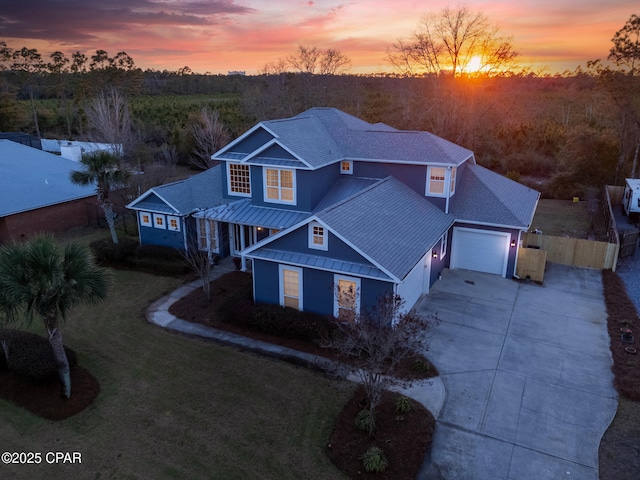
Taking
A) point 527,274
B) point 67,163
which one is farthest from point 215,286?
point 67,163

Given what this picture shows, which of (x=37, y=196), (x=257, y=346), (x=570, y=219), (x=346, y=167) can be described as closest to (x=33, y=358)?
(x=257, y=346)

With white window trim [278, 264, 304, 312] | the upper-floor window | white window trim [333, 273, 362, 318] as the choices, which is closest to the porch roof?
white window trim [278, 264, 304, 312]

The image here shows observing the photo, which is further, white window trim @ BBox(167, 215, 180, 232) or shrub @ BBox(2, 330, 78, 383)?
white window trim @ BBox(167, 215, 180, 232)

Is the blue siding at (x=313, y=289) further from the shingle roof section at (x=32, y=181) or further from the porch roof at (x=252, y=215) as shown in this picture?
the shingle roof section at (x=32, y=181)

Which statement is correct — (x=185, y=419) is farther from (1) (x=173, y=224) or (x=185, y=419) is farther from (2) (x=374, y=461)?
(1) (x=173, y=224)

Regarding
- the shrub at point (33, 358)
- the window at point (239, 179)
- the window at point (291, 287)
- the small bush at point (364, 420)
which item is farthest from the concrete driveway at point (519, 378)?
the shrub at point (33, 358)

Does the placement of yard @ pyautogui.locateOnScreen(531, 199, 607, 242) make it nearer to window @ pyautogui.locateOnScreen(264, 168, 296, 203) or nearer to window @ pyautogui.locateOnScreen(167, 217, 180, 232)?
window @ pyautogui.locateOnScreen(264, 168, 296, 203)

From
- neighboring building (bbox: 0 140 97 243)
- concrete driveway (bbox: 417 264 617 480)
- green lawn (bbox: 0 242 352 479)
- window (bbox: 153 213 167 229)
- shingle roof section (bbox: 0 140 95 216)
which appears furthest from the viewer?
shingle roof section (bbox: 0 140 95 216)
